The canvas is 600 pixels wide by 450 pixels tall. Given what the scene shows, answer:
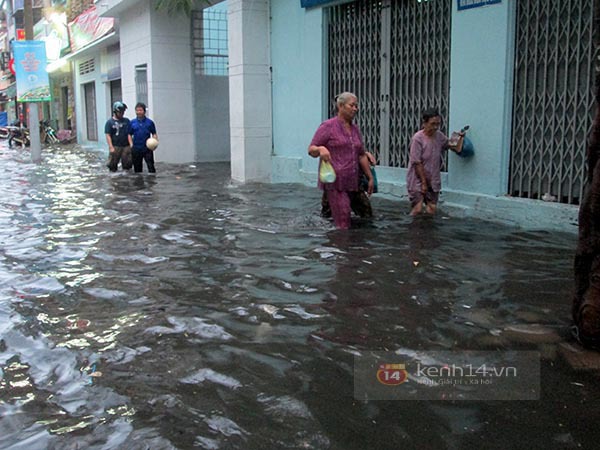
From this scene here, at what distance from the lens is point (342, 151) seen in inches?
287

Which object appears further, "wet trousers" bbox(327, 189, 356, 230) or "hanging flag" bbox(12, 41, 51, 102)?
"hanging flag" bbox(12, 41, 51, 102)

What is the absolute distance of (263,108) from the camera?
41.9ft

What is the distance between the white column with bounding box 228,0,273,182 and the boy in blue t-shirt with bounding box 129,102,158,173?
68.4 inches

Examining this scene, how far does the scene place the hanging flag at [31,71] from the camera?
63.0 feet

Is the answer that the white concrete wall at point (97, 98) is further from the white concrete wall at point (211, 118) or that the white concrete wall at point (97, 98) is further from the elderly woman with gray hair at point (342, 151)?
the elderly woman with gray hair at point (342, 151)

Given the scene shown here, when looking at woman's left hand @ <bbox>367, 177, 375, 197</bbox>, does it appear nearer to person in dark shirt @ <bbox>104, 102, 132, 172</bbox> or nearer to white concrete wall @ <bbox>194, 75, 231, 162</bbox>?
person in dark shirt @ <bbox>104, 102, 132, 172</bbox>

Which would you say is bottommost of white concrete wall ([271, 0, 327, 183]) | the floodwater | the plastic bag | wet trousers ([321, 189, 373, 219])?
the floodwater

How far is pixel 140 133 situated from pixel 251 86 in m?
2.49

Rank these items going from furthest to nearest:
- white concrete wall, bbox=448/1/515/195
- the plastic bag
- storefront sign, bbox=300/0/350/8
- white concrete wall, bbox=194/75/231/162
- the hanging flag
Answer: the hanging flag < white concrete wall, bbox=194/75/231/162 < storefront sign, bbox=300/0/350/8 < white concrete wall, bbox=448/1/515/195 < the plastic bag

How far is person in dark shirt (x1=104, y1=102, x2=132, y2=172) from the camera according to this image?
1350cm

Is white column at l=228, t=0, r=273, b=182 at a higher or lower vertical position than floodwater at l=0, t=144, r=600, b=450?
higher

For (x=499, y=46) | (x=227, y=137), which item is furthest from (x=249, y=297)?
(x=227, y=137)

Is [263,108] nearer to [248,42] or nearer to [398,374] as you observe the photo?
[248,42]

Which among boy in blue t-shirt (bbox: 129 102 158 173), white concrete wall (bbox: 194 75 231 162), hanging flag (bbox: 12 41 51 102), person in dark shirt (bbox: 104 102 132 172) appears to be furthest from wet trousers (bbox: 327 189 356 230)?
hanging flag (bbox: 12 41 51 102)
